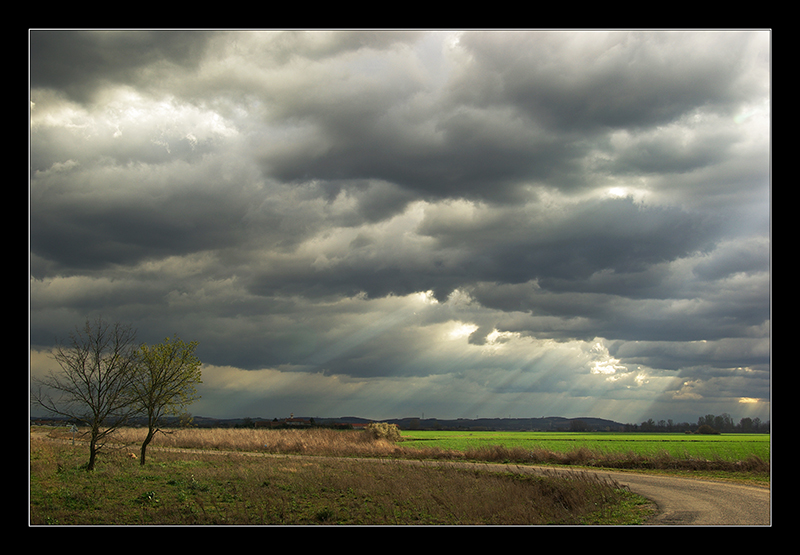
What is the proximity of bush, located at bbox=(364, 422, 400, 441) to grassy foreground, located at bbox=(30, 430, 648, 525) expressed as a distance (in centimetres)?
3072

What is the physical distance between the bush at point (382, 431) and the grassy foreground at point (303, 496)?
101 feet

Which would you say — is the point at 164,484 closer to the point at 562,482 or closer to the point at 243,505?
the point at 243,505

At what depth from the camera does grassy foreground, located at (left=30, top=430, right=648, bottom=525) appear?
1923 centimetres

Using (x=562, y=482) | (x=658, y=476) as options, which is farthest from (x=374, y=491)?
(x=658, y=476)

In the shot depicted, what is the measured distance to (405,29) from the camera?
15.5 m

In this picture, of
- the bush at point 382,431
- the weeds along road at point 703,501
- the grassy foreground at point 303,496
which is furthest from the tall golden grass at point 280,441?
the weeds along road at point 703,501

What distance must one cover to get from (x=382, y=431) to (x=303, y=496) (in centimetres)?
4287

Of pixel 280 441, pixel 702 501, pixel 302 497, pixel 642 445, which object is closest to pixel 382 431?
pixel 280 441

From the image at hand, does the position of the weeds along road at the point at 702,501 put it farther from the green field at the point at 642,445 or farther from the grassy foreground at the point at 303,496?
the green field at the point at 642,445

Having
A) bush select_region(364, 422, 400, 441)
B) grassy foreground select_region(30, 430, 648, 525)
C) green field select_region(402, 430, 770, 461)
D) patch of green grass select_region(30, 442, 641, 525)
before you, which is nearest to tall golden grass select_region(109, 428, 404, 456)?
bush select_region(364, 422, 400, 441)

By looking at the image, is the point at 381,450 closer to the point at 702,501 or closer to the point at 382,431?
the point at 382,431

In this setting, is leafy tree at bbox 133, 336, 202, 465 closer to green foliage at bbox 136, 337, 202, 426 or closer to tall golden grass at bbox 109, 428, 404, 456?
green foliage at bbox 136, 337, 202, 426

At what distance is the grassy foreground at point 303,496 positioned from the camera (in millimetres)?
19234
